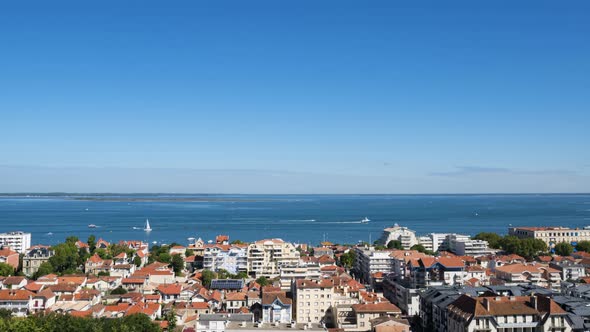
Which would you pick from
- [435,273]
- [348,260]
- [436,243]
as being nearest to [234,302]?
[435,273]

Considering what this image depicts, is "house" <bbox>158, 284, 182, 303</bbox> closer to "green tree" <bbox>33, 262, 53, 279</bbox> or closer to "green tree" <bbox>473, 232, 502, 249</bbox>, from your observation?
"green tree" <bbox>33, 262, 53, 279</bbox>

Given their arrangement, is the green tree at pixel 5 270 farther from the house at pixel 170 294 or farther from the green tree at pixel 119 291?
the house at pixel 170 294

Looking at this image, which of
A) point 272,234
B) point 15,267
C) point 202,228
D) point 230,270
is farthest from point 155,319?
point 202,228

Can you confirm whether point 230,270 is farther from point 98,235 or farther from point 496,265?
point 98,235

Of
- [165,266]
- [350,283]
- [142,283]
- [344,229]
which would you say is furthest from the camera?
[344,229]

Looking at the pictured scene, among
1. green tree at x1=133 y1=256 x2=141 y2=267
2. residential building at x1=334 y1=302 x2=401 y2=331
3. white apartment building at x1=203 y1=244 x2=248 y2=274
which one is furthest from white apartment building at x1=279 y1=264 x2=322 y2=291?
green tree at x1=133 y1=256 x2=141 y2=267

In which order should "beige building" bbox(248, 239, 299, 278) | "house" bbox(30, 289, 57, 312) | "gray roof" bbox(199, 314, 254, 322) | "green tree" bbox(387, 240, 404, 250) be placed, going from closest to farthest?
"gray roof" bbox(199, 314, 254, 322)
"house" bbox(30, 289, 57, 312)
"beige building" bbox(248, 239, 299, 278)
"green tree" bbox(387, 240, 404, 250)

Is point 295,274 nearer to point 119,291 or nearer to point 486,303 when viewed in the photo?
point 119,291
